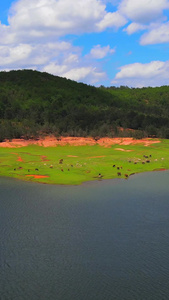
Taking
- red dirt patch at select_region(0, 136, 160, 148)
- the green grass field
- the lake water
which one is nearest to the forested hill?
red dirt patch at select_region(0, 136, 160, 148)

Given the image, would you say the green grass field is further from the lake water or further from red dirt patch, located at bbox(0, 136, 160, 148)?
the lake water

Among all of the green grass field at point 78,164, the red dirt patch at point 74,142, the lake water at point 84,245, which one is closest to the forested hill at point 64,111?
the red dirt patch at point 74,142

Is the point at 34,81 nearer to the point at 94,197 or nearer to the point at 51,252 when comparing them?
the point at 94,197

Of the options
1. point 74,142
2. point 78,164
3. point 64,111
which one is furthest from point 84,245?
point 64,111

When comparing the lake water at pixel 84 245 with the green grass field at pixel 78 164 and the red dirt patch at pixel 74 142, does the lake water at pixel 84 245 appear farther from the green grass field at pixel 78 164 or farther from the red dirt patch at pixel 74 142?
the red dirt patch at pixel 74 142

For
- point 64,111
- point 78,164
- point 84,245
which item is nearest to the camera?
point 84,245

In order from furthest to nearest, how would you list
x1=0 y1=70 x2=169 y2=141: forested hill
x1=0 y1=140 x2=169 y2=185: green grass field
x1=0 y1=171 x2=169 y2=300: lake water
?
x1=0 y1=70 x2=169 y2=141: forested hill, x1=0 y1=140 x2=169 y2=185: green grass field, x1=0 y1=171 x2=169 y2=300: lake water

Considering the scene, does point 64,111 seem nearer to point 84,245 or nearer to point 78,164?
point 78,164
